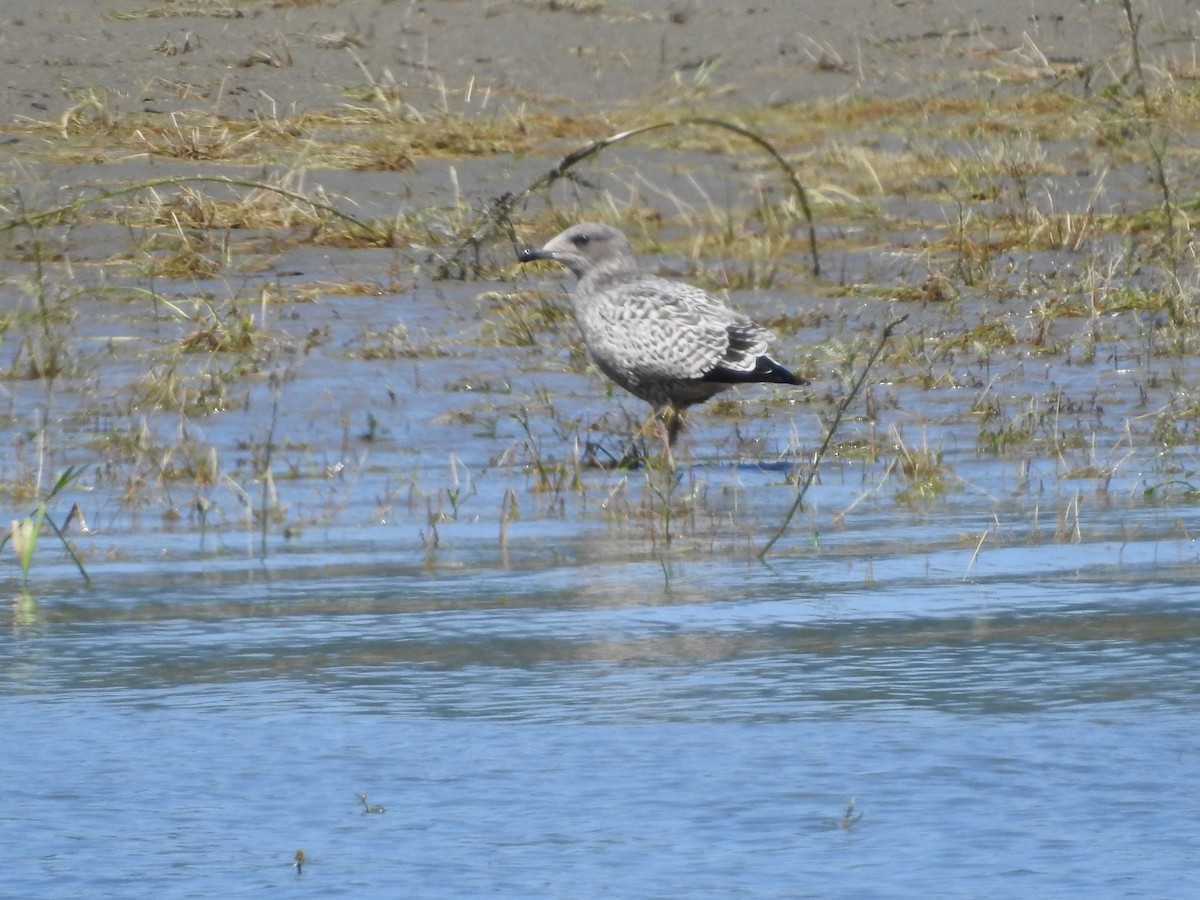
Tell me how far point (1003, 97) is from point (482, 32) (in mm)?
3479

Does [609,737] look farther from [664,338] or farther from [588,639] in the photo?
[664,338]

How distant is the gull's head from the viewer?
895cm

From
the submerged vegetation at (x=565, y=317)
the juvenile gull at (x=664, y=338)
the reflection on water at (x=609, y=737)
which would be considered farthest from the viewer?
the juvenile gull at (x=664, y=338)

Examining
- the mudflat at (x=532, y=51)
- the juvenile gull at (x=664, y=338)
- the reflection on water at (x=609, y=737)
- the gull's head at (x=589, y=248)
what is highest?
the mudflat at (x=532, y=51)

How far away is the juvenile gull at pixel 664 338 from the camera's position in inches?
324

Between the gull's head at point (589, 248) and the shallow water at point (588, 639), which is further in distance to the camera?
the gull's head at point (589, 248)

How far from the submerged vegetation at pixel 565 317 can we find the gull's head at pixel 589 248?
0.47 metres

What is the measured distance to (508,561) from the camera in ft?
20.9

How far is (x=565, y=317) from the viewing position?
10445 mm

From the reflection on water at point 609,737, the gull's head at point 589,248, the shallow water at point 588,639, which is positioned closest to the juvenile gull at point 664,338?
the gull's head at point 589,248

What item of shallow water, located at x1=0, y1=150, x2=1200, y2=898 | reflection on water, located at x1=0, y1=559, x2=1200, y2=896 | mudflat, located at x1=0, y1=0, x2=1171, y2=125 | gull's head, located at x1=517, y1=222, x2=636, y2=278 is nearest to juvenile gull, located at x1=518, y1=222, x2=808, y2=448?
gull's head, located at x1=517, y1=222, x2=636, y2=278

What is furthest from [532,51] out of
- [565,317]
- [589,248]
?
[589,248]

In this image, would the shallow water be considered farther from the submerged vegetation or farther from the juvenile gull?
the juvenile gull

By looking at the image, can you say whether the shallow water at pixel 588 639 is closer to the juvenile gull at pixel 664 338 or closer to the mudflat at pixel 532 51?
the juvenile gull at pixel 664 338
